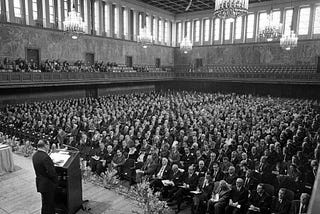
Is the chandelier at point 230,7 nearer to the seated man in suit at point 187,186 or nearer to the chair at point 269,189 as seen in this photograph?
the seated man in suit at point 187,186

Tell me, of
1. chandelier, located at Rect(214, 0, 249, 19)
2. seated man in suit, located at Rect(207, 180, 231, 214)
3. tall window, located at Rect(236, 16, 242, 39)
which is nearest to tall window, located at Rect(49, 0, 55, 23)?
chandelier, located at Rect(214, 0, 249, 19)

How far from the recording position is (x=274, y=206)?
6.30 m

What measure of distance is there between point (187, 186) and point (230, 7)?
758 cm

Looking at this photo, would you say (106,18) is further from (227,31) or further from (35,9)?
(227,31)

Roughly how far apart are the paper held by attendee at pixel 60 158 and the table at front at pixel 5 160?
10.3 feet

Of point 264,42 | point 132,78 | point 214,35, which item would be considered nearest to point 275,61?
point 264,42

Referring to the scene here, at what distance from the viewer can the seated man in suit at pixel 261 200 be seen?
6.22m

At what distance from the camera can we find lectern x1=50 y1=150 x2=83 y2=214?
5.46 meters

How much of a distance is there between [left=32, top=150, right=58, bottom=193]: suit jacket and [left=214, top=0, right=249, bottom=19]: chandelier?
916 centimetres

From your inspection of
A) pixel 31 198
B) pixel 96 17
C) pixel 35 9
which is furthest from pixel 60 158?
pixel 96 17

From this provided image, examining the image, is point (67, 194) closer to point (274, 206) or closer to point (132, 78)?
point (274, 206)

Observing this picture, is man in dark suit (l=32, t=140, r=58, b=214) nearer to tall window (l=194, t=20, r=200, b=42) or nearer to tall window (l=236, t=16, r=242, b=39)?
tall window (l=236, t=16, r=242, b=39)

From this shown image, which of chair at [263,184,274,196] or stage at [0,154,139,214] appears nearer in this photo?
stage at [0,154,139,214]

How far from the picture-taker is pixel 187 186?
7.06m
